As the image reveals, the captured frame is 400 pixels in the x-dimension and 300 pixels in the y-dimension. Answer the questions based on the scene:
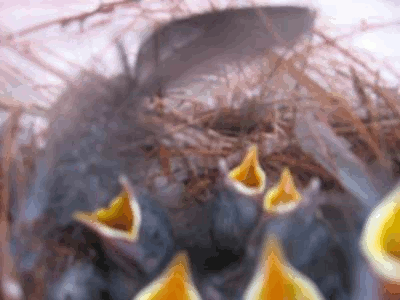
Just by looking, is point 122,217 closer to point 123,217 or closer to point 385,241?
point 123,217

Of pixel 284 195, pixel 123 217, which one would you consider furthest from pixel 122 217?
pixel 284 195

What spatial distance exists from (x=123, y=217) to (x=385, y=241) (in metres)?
0.17

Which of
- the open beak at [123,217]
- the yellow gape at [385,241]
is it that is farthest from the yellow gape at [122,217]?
the yellow gape at [385,241]

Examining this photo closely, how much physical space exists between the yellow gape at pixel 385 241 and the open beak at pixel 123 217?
5.6 inches

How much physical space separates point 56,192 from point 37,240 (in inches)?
1.6

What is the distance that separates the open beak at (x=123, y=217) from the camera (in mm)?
407

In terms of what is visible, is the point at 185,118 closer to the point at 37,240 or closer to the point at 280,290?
the point at 37,240

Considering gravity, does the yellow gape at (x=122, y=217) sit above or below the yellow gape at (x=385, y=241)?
below

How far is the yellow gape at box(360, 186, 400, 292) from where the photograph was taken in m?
0.31

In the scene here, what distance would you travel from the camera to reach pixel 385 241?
0.32 meters

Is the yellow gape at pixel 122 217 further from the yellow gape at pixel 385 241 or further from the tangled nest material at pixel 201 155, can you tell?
the yellow gape at pixel 385 241

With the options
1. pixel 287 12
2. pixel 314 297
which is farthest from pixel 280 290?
pixel 287 12

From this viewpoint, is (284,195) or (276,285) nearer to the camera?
(276,285)

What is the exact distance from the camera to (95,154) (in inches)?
20.7
